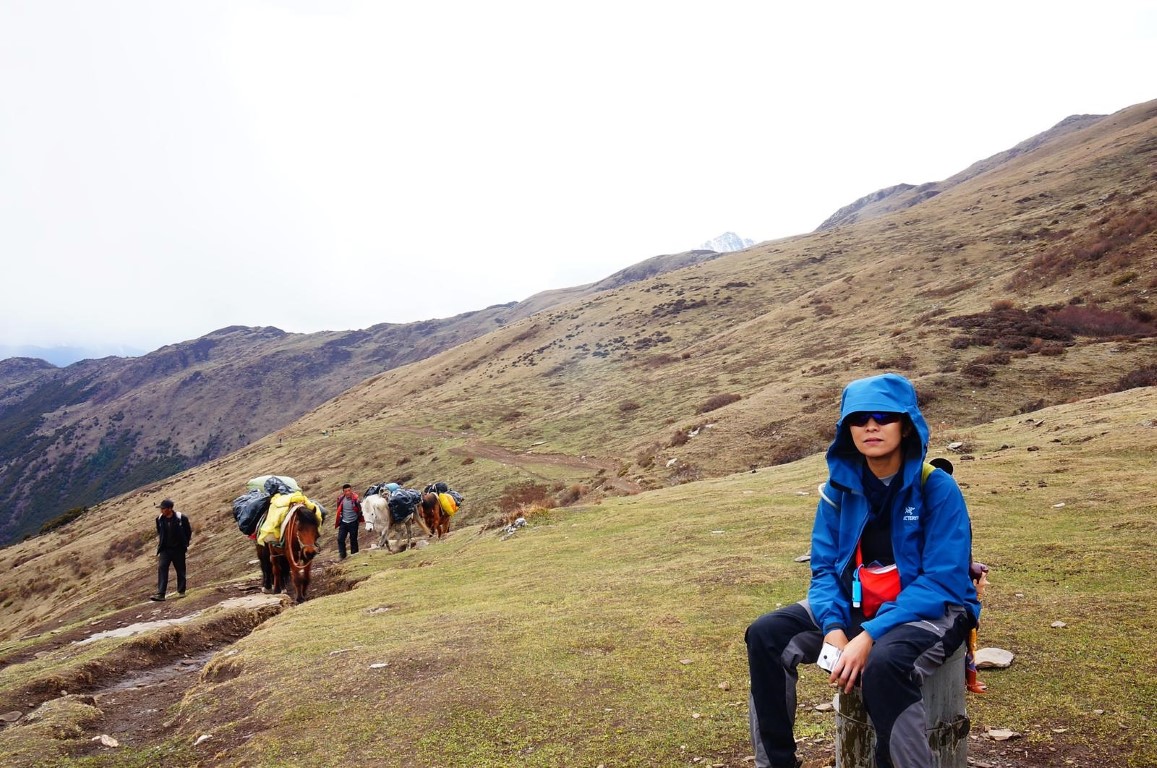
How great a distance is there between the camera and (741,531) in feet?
44.0

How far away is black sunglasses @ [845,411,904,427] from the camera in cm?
409

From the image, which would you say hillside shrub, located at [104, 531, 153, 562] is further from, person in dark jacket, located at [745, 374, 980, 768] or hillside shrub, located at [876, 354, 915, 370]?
person in dark jacket, located at [745, 374, 980, 768]

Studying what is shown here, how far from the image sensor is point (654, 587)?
412 inches

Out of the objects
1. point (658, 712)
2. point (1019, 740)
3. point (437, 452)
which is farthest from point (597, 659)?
point (437, 452)

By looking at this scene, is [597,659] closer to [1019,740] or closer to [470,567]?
[1019,740]

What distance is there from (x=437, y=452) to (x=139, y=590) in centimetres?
1912

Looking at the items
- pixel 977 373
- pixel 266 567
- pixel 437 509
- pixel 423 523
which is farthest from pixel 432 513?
pixel 977 373

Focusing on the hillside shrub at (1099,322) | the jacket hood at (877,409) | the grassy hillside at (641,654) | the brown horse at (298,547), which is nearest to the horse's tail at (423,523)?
the brown horse at (298,547)

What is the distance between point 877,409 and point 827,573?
1.17m

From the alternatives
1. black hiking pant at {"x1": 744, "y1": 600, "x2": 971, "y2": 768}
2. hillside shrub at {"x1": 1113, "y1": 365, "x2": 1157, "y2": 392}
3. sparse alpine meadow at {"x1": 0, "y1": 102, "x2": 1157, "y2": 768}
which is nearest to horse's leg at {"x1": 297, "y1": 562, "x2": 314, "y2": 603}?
sparse alpine meadow at {"x1": 0, "y1": 102, "x2": 1157, "y2": 768}

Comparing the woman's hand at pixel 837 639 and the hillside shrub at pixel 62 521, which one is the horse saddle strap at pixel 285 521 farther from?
the hillside shrub at pixel 62 521

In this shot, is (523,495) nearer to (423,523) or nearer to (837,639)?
(423,523)

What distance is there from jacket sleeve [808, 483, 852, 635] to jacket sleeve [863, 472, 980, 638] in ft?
0.74

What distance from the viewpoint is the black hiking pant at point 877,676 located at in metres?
3.43
